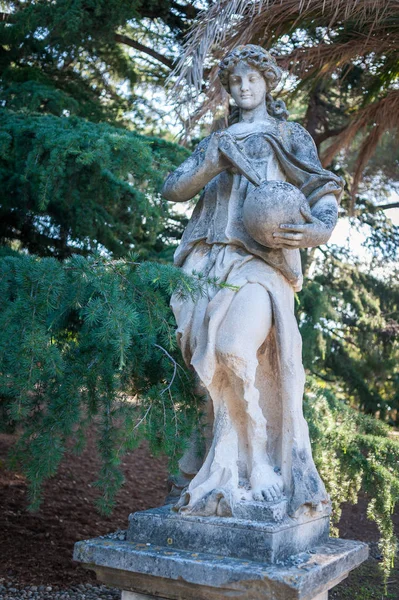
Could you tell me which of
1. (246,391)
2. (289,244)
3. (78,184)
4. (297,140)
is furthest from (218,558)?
(78,184)

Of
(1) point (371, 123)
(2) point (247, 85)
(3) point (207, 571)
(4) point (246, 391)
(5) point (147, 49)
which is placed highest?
(5) point (147, 49)

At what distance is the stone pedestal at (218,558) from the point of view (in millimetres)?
2459

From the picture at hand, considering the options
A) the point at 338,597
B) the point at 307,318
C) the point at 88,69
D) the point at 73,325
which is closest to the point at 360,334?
the point at 307,318

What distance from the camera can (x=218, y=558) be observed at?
2.59 meters

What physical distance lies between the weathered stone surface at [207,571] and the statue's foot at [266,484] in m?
0.25

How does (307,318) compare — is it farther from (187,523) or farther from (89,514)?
(187,523)

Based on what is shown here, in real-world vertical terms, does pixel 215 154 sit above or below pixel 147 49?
below

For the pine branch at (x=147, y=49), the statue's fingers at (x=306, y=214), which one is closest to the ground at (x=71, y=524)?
the statue's fingers at (x=306, y=214)

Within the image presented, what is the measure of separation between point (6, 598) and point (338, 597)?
269 cm

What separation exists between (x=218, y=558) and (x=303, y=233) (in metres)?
1.29

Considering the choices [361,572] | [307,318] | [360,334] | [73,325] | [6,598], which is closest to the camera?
[73,325]

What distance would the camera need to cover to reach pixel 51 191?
208 inches

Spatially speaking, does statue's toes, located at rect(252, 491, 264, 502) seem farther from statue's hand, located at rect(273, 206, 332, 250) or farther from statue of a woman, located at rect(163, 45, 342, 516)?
statue's hand, located at rect(273, 206, 332, 250)

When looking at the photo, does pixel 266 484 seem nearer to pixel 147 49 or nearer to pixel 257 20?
pixel 257 20
